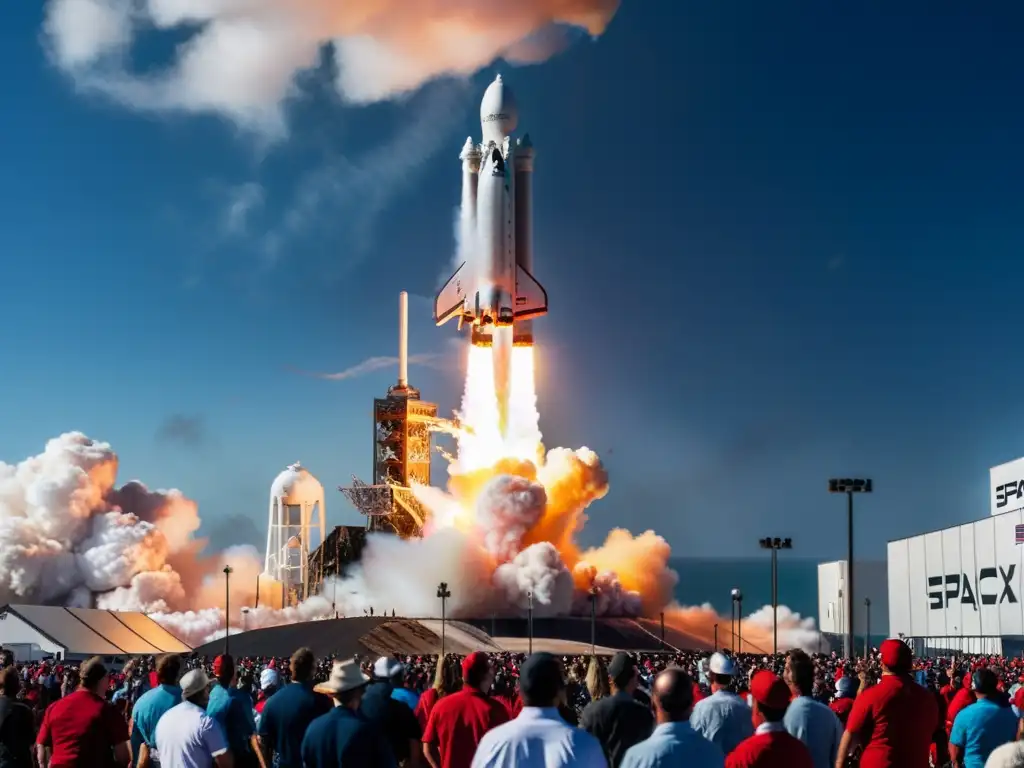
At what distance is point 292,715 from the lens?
9.73 metres

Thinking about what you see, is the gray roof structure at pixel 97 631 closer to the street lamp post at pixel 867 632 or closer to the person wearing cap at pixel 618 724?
the street lamp post at pixel 867 632

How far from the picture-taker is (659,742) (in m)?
6.52

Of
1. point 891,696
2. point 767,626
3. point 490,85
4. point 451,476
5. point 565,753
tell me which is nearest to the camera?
point 565,753

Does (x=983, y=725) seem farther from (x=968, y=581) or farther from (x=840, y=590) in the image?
(x=840, y=590)

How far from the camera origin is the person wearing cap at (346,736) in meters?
7.81

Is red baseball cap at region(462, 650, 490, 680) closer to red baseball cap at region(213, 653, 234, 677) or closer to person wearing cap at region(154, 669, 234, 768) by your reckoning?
person wearing cap at region(154, 669, 234, 768)

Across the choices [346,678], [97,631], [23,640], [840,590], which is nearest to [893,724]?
[346,678]

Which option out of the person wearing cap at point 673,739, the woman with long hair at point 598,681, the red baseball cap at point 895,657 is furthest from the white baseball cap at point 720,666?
the person wearing cap at point 673,739

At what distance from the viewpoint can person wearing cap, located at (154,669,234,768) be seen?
913 centimetres

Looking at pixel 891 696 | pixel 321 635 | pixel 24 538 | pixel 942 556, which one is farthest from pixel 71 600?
pixel 891 696

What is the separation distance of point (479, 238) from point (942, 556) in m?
24.9

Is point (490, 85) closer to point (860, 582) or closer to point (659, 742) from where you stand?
point (860, 582)

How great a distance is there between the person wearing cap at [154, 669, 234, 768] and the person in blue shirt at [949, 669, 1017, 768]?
5.15 meters

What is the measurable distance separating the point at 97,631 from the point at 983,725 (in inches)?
1865
